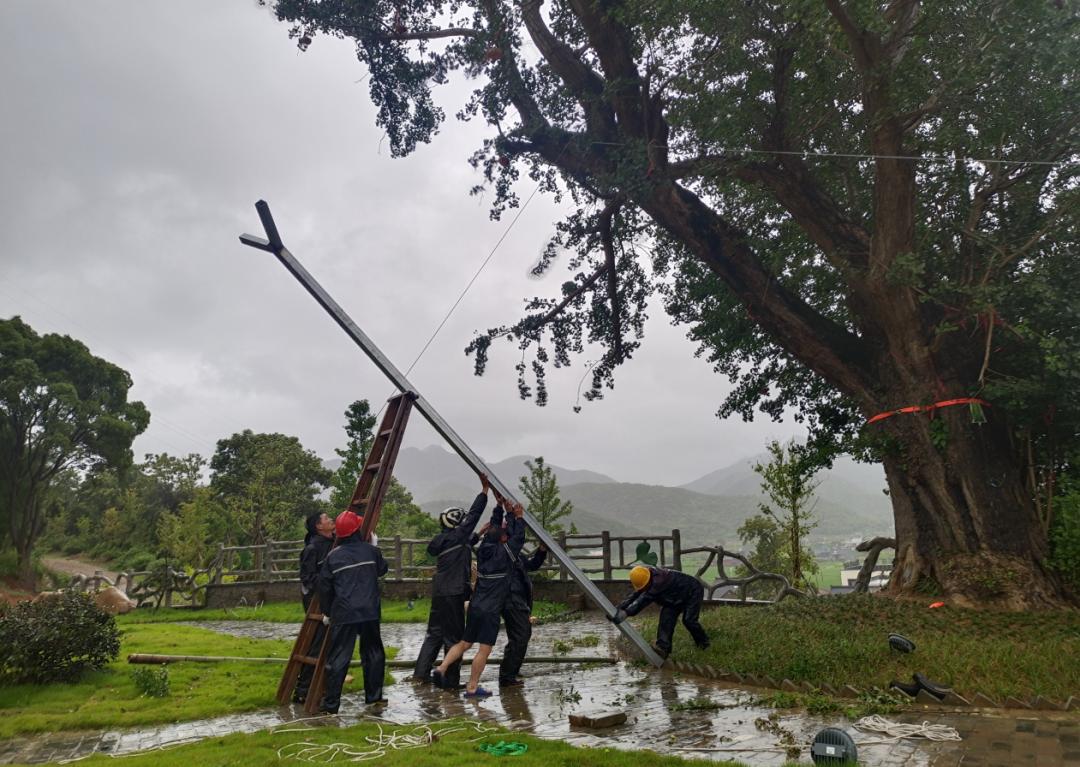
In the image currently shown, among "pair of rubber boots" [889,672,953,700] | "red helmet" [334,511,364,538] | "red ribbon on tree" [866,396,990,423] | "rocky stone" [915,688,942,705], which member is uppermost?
"red ribbon on tree" [866,396,990,423]

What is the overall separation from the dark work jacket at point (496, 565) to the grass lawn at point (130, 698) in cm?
211

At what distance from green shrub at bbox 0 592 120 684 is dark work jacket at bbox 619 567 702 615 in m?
7.00

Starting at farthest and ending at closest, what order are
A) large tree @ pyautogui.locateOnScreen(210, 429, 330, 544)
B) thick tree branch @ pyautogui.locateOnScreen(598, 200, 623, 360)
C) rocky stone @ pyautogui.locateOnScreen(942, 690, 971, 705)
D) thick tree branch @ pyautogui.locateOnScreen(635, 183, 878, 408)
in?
large tree @ pyautogui.locateOnScreen(210, 429, 330, 544)
thick tree branch @ pyautogui.locateOnScreen(598, 200, 623, 360)
thick tree branch @ pyautogui.locateOnScreen(635, 183, 878, 408)
rocky stone @ pyautogui.locateOnScreen(942, 690, 971, 705)

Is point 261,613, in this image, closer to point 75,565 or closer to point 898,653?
point 898,653

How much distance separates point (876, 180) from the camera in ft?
38.0

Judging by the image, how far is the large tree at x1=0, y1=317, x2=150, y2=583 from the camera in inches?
1232

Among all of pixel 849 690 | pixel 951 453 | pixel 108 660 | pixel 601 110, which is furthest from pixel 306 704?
pixel 601 110

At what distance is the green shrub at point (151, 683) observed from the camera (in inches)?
333

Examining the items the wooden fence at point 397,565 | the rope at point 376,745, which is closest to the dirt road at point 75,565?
the wooden fence at point 397,565

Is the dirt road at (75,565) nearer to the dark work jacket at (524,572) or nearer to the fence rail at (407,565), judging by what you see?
the fence rail at (407,565)

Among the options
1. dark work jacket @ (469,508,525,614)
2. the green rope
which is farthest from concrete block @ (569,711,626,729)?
dark work jacket @ (469,508,525,614)

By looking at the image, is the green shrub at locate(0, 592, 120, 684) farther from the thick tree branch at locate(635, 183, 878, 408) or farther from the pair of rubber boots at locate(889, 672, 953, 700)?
the thick tree branch at locate(635, 183, 878, 408)

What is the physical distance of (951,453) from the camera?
10.9 metres

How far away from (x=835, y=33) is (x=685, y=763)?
10.2m
